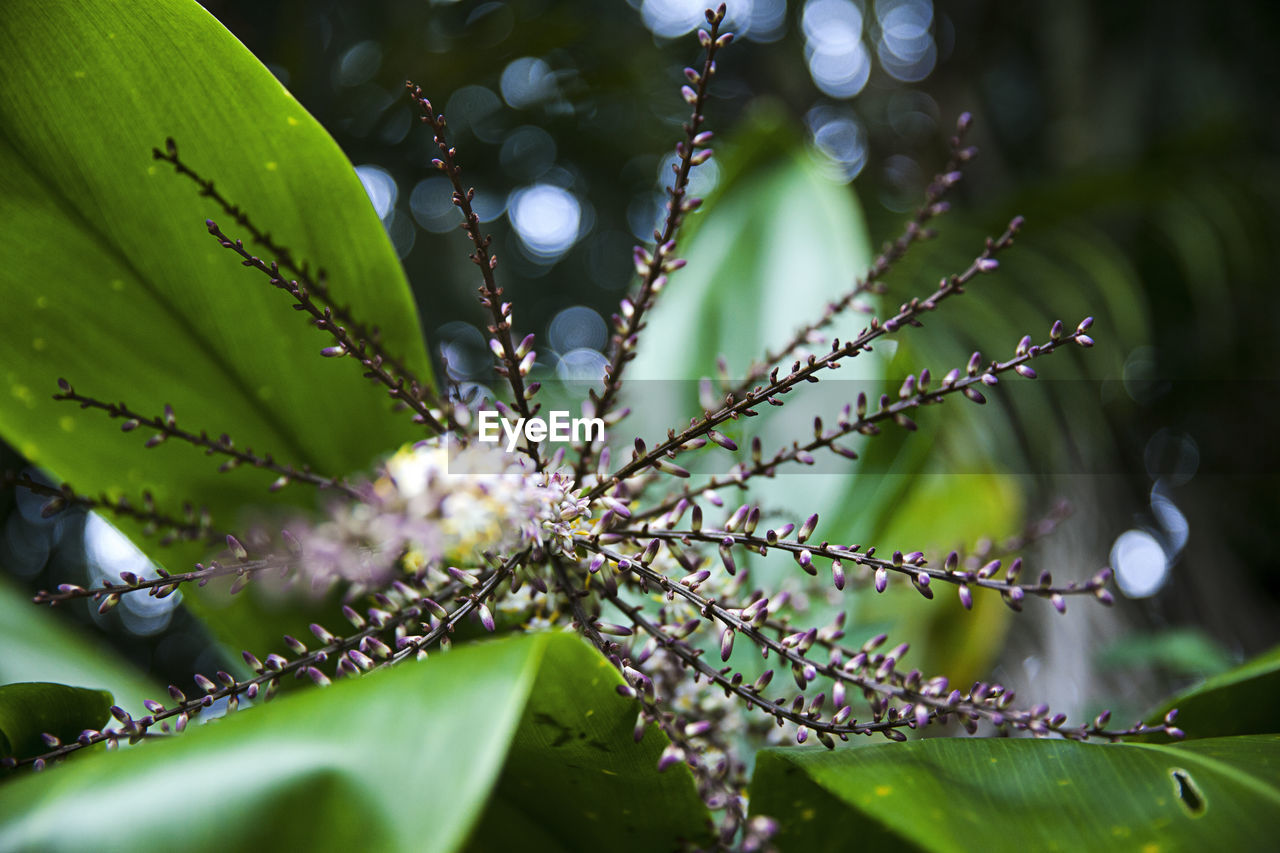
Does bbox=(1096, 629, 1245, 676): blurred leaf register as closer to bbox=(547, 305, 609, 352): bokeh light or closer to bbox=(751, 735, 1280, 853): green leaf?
bbox=(751, 735, 1280, 853): green leaf

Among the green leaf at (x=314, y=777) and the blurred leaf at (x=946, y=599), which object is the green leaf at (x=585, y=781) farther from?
the blurred leaf at (x=946, y=599)

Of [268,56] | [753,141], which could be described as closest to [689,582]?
[753,141]

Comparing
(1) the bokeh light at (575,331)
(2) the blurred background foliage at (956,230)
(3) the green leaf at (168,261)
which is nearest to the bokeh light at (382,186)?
(2) the blurred background foliage at (956,230)

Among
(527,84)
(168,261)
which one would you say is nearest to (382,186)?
(527,84)

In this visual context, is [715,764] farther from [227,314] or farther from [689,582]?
[227,314]

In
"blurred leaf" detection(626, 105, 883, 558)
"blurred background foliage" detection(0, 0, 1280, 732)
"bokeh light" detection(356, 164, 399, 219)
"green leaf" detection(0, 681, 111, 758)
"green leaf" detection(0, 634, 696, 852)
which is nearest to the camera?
"green leaf" detection(0, 634, 696, 852)

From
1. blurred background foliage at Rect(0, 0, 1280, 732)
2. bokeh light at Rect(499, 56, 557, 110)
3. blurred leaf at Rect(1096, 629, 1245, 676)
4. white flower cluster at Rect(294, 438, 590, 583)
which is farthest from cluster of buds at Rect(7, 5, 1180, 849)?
bokeh light at Rect(499, 56, 557, 110)
